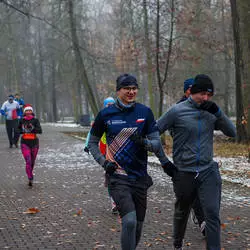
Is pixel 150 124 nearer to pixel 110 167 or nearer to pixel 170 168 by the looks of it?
pixel 170 168

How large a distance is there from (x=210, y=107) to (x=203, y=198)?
2.95 feet

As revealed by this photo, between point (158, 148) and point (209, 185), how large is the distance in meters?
0.67

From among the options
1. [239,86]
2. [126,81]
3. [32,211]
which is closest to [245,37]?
[239,86]

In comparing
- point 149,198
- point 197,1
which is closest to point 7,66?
point 197,1

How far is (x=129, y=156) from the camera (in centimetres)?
475

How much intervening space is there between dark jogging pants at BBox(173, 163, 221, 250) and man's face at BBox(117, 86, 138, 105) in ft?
3.12

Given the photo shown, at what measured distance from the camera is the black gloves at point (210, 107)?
195 inches

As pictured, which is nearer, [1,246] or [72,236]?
[1,246]

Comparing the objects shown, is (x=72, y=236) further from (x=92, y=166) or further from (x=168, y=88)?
(x=168, y=88)

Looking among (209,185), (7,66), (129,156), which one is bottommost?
(209,185)

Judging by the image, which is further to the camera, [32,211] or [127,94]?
[32,211]

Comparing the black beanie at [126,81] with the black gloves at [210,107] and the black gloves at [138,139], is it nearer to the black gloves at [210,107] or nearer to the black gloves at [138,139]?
the black gloves at [138,139]

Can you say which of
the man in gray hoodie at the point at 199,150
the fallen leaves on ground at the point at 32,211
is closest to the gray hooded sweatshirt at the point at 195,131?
the man in gray hoodie at the point at 199,150

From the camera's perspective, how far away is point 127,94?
4.78 meters
